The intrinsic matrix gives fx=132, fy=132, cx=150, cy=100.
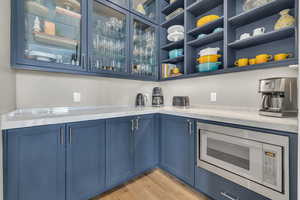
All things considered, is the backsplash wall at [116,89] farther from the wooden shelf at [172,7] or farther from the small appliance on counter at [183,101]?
the wooden shelf at [172,7]

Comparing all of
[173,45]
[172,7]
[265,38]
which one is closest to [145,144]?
[173,45]

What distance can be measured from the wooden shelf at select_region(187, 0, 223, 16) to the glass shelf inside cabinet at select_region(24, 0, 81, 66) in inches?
59.1

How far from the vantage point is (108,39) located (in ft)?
6.21

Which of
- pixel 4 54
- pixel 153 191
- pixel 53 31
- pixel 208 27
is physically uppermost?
pixel 208 27

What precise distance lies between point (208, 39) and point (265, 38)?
619 mm

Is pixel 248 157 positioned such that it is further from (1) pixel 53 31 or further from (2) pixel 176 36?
(1) pixel 53 31

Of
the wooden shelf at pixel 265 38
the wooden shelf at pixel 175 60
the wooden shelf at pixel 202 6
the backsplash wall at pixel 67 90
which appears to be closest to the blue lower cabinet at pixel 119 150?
the backsplash wall at pixel 67 90

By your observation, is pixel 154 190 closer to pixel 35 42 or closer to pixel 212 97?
pixel 212 97

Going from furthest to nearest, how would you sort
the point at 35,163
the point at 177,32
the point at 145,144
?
the point at 177,32, the point at 145,144, the point at 35,163

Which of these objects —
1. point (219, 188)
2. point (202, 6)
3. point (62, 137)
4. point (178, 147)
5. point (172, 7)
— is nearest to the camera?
point (62, 137)

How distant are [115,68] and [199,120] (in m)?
1.32

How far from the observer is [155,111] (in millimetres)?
1774

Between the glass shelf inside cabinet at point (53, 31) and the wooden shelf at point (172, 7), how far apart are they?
1400 millimetres

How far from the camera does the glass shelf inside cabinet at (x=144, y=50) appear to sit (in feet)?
6.91
